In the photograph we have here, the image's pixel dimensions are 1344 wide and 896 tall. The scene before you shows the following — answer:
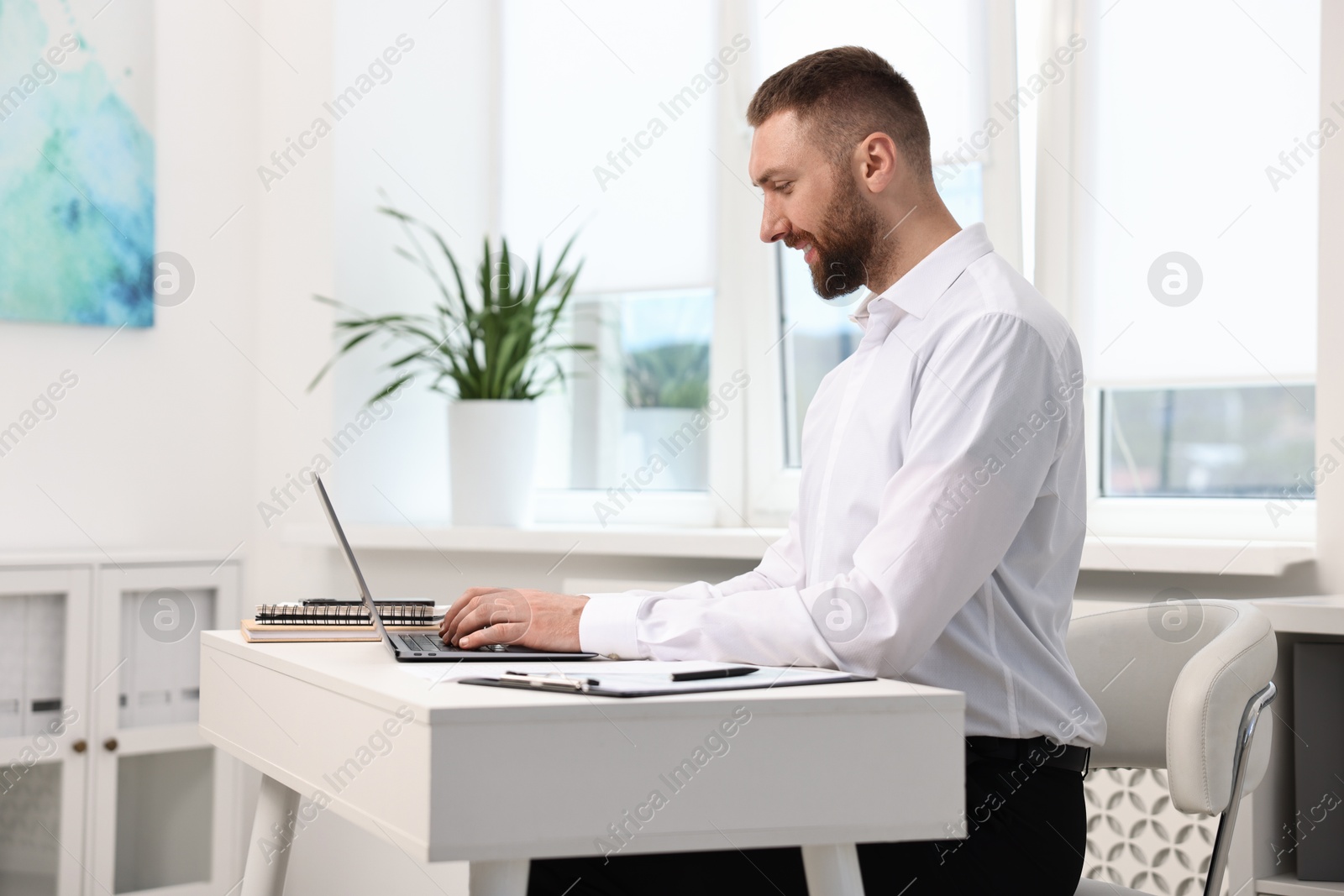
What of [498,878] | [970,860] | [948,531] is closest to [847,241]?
[948,531]

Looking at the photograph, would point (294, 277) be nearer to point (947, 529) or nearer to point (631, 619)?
point (631, 619)

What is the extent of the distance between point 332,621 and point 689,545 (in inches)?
47.5

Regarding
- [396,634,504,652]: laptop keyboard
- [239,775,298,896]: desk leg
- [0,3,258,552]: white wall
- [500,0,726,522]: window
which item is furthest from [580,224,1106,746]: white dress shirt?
[0,3,258,552]: white wall

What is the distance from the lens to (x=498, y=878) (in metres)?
1.03

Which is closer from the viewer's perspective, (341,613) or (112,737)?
(341,613)

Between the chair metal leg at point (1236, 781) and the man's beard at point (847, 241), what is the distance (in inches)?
27.3

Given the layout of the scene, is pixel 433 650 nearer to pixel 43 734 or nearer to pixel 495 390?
pixel 495 390

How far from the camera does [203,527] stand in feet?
10.8

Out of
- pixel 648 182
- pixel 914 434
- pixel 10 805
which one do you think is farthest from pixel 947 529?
pixel 10 805

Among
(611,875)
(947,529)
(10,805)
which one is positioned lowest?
(10,805)

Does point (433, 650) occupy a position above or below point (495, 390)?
below

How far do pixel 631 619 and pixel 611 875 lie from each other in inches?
11.7

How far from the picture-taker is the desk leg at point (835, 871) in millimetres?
1088

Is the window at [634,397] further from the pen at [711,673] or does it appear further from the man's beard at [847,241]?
the pen at [711,673]
